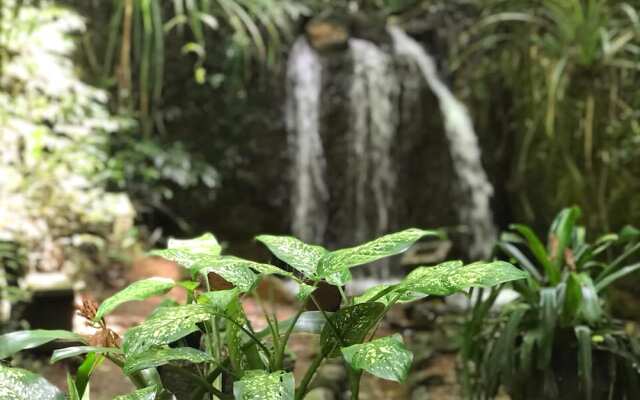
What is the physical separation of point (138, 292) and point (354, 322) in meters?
0.40

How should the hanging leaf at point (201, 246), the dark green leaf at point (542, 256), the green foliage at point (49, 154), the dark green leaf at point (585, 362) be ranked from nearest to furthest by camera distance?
the hanging leaf at point (201, 246) → the dark green leaf at point (585, 362) → the dark green leaf at point (542, 256) → the green foliage at point (49, 154)

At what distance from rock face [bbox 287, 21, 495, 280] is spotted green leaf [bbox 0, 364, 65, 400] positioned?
4.19 metres

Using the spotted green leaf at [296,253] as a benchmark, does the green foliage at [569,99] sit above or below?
above

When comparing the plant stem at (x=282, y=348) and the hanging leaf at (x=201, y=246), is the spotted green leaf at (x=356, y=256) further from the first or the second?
the hanging leaf at (x=201, y=246)

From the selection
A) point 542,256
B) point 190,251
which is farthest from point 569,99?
point 190,251

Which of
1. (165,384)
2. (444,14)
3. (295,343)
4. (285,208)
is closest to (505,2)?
(444,14)

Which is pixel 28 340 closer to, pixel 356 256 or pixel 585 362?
pixel 356 256

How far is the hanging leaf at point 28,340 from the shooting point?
98 cm

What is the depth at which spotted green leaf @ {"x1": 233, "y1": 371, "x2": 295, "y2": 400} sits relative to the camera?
798 mm

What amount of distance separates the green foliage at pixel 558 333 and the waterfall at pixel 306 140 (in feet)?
11.3

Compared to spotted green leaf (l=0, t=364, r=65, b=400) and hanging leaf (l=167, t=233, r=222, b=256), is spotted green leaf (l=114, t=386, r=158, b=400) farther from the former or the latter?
hanging leaf (l=167, t=233, r=222, b=256)

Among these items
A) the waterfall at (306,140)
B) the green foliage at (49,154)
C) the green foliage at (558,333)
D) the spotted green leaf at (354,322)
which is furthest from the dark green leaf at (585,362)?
the waterfall at (306,140)

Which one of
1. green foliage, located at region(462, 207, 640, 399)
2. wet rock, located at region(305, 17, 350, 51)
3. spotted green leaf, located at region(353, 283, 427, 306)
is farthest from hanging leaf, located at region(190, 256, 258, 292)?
wet rock, located at region(305, 17, 350, 51)

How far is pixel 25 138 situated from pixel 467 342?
2.73 meters
